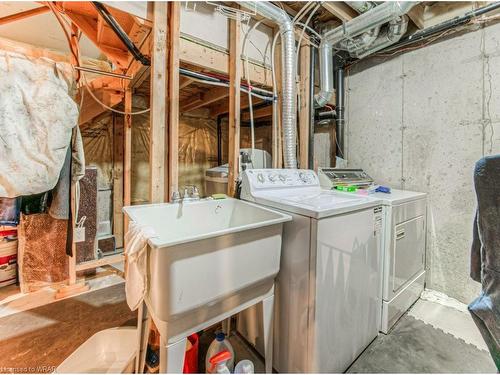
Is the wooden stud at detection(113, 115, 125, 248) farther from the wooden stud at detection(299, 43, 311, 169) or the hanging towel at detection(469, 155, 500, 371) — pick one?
the hanging towel at detection(469, 155, 500, 371)

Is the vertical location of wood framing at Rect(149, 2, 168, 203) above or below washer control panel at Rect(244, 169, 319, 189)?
above

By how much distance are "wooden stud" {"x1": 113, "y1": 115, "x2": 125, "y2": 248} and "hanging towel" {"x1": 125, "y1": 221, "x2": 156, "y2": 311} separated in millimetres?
2567

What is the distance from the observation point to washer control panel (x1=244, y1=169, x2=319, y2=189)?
167cm

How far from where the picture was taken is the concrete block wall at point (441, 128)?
6.34 ft

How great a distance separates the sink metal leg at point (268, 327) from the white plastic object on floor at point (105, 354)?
0.79m

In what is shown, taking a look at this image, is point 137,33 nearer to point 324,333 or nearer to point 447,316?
point 324,333

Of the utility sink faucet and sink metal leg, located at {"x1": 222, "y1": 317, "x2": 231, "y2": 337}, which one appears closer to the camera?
the utility sink faucet

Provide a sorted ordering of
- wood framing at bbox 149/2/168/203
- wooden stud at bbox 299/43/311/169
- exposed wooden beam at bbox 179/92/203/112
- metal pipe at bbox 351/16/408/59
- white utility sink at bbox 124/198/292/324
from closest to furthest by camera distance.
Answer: white utility sink at bbox 124/198/292/324, wood framing at bbox 149/2/168/203, metal pipe at bbox 351/16/408/59, wooden stud at bbox 299/43/311/169, exposed wooden beam at bbox 179/92/203/112

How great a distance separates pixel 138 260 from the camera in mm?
1018

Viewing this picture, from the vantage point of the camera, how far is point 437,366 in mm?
1436

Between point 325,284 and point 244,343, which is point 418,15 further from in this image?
point 244,343

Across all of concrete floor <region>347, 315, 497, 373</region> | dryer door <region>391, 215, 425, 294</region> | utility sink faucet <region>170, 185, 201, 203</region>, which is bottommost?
concrete floor <region>347, 315, 497, 373</region>

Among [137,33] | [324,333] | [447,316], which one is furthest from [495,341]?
[137,33]

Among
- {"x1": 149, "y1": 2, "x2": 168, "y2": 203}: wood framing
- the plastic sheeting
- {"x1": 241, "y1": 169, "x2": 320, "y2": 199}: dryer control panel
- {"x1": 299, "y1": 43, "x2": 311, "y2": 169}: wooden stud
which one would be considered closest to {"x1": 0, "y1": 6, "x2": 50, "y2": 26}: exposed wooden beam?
the plastic sheeting
